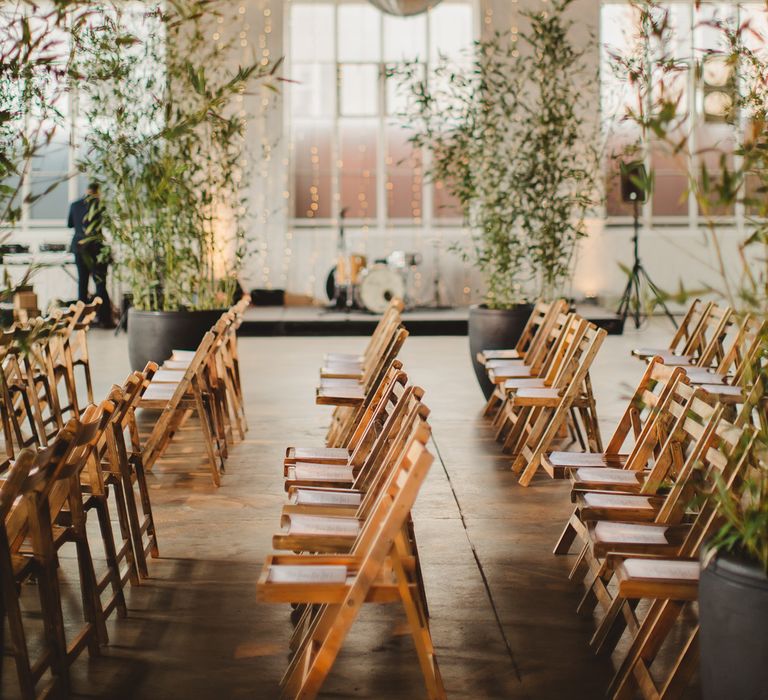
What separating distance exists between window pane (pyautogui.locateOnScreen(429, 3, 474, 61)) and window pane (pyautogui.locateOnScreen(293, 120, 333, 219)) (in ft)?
6.25

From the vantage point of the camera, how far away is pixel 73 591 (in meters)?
4.10

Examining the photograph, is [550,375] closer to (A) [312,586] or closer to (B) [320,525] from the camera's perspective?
(B) [320,525]

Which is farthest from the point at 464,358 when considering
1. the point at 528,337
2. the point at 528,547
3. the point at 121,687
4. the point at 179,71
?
the point at 121,687

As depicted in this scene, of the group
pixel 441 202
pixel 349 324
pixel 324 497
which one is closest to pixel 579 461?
pixel 324 497

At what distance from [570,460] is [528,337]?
342cm

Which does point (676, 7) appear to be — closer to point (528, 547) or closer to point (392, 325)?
point (392, 325)

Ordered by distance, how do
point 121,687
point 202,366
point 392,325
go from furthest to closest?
point 392,325
point 202,366
point 121,687

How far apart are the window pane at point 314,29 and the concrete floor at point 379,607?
965 centimetres

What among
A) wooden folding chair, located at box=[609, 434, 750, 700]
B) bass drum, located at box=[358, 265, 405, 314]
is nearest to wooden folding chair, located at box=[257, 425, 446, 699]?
wooden folding chair, located at box=[609, 434, 750, 700]

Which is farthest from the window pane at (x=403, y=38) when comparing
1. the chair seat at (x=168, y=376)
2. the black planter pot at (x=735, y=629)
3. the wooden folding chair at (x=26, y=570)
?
the black planter pot at (x=735, y=629)

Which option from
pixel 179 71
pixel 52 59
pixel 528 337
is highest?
pixel 179 71

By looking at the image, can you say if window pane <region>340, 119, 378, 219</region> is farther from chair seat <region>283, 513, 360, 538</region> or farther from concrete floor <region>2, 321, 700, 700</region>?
chair seat <region>283, 513, 360, 538</region>

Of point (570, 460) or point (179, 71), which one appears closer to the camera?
point (570, 460)

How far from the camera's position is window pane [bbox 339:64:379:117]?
15.6 m
